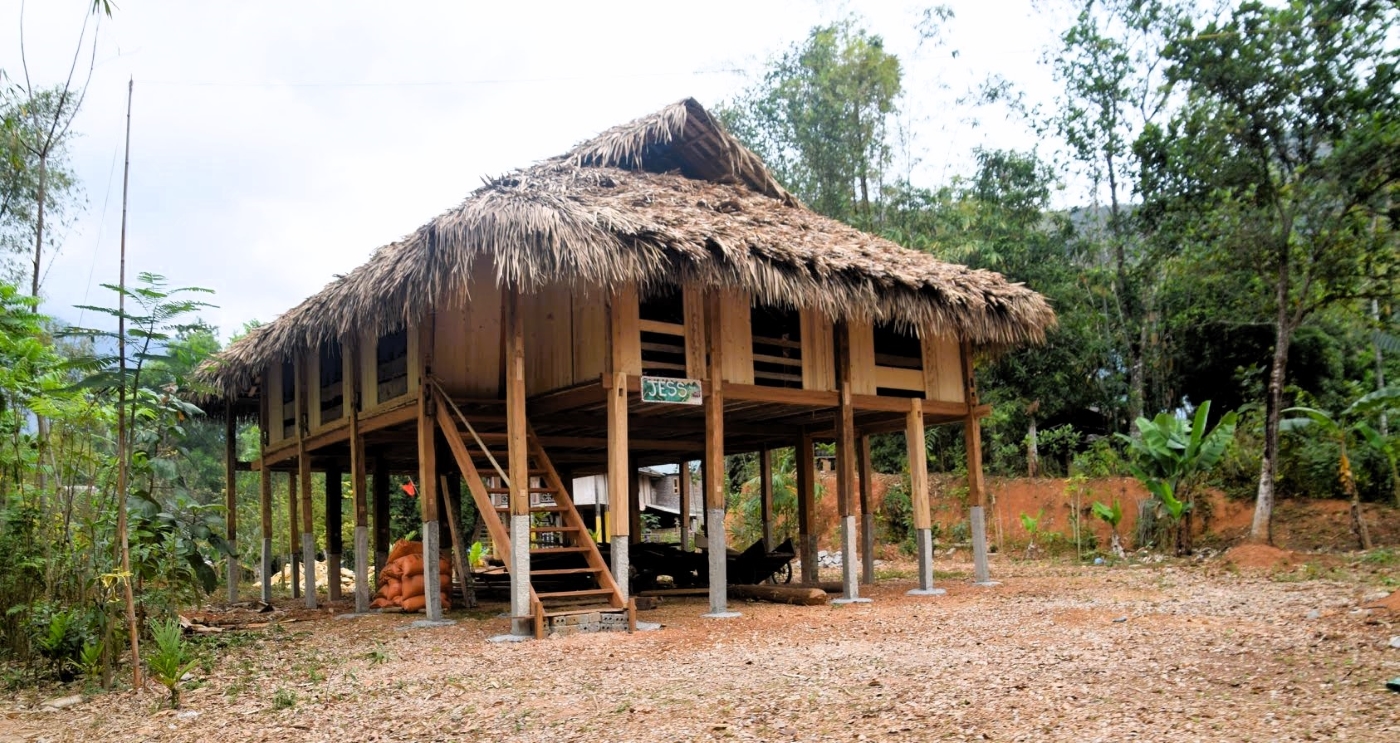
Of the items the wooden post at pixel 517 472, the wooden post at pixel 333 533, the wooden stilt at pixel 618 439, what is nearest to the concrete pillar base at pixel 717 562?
the wooden stilt at pixel 618 439

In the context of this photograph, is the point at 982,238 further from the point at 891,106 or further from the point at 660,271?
the point at 660,271

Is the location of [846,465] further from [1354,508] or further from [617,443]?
[1354,508]

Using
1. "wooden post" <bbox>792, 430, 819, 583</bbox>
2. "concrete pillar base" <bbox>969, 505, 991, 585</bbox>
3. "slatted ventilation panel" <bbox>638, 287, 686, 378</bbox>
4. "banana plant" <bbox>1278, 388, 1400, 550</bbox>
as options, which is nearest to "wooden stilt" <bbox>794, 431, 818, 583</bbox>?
"wooden post" <bbox>792, 430, 819, 583</bbox>

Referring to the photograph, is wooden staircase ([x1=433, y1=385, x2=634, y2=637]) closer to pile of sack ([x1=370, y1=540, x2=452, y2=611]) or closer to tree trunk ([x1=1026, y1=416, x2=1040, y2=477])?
pile of sack ([x1=370, y1=540, x2=452, y2=611])

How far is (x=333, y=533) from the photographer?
14852 mm

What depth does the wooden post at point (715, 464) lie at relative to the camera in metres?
9.80

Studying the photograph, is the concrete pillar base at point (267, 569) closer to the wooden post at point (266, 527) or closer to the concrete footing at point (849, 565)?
the wooden post at point (266, 527)

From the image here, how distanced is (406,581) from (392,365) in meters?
2.57

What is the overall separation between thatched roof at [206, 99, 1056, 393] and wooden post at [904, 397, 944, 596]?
43.2 inches

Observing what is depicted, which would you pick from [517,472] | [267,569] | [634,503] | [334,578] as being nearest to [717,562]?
[517,472]

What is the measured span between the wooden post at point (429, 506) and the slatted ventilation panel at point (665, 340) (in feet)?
7.16

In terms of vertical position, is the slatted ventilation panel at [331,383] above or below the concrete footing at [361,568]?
above

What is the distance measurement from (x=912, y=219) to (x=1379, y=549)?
1225 cm

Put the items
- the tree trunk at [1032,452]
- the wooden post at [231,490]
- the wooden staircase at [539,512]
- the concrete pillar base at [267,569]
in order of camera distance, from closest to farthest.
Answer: the wooden staircase at [539,512], the concrete pillar base at [267,569], the wooden post at [231,490], the tree trunk at [1032,452]
